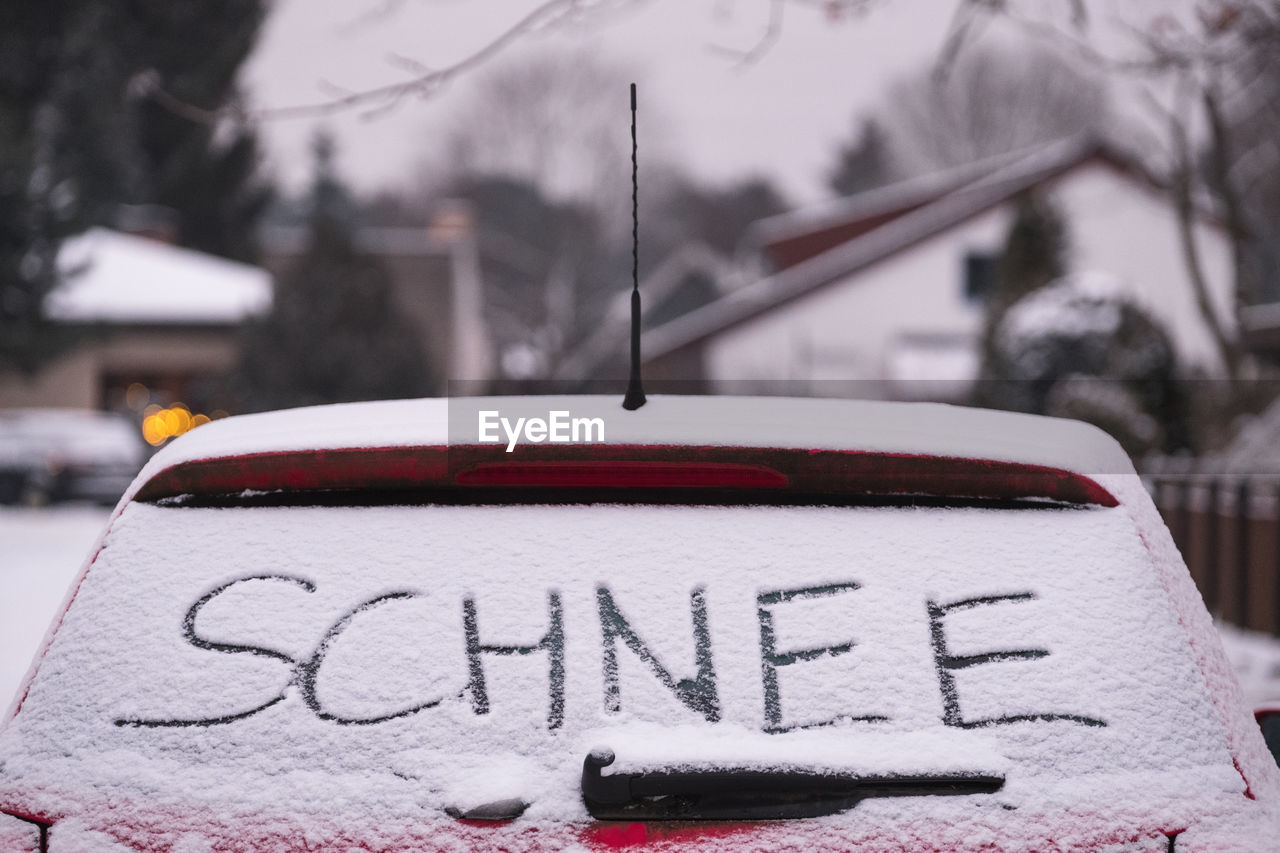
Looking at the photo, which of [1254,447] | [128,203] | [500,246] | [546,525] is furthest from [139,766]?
[500,246]

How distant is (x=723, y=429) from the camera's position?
70.4 inches

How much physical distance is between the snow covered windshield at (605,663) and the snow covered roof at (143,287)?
27080mm

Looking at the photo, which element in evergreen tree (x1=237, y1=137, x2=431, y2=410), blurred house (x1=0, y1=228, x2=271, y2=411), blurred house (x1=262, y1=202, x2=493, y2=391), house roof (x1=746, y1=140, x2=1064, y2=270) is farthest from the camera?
blurred house (x1=262, y1=202, x2=493, y2=391)

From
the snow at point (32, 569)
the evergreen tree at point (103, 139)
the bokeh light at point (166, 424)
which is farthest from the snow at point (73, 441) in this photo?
the evergreen tree at point (103, 139)

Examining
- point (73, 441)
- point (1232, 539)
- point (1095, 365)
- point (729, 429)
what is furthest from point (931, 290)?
point (729, 429)

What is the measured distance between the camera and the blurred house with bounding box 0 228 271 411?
31.8 metres

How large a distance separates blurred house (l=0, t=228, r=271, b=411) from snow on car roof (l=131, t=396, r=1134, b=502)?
101 ft

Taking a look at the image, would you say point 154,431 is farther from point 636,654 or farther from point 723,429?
point 636,654

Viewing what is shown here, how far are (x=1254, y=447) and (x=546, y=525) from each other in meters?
10.5

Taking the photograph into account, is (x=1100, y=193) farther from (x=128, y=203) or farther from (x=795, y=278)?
(x=128, y=203)

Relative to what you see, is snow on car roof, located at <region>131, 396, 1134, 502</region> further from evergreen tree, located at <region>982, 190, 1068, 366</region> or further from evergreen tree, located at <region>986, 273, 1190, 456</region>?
evergreen tree, located at <region>982, 190, 1068, 366</region>

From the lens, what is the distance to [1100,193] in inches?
1238

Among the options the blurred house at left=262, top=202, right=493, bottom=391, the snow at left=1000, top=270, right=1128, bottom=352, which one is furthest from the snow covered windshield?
the blurred house at left=262, top=202, right=493, bottom=391

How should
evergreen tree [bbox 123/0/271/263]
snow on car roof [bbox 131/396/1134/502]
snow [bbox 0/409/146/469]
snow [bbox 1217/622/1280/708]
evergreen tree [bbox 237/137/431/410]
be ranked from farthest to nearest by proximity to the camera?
evergreen tree [bbox 123/0/271/263]
evergreen tree [bbox 237/137/431/410]
snow [bbox 0/409/146/469]
snow [bbox 1217/622/1280/708]
snow on car roof [bbox 131/396/1134/502]
